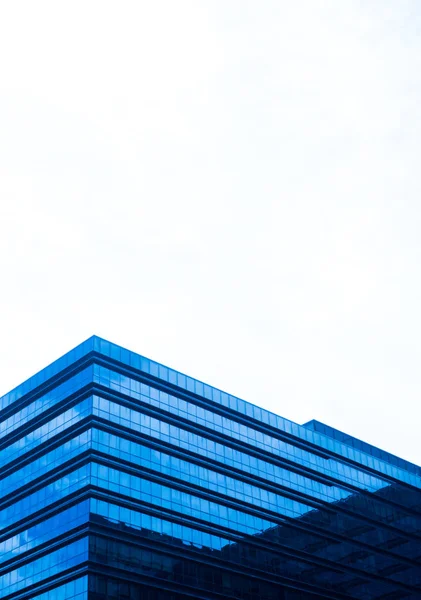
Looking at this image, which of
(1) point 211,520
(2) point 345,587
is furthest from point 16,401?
(2) point 345,587

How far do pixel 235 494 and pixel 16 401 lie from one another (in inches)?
1108

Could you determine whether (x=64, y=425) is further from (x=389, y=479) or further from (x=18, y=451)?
(x=389, y=479)

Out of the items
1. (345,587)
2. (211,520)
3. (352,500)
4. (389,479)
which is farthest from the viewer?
(389,479)

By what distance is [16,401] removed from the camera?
9794 cm

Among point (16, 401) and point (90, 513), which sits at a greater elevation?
point (16, 401)

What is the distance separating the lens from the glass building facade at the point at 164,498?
83.7 meters

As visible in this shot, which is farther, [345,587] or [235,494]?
[345,587]

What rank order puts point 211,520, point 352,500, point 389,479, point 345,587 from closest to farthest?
point 211,520 → point 345,587 → point 352,500 → point 389,479

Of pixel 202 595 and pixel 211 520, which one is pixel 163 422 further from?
pixel 202 595

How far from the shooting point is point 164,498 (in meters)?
89.8

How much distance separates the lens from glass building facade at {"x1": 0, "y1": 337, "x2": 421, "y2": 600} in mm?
83688

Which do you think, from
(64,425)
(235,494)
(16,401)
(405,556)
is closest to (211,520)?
(235,494)

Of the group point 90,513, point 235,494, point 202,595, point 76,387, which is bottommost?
point 202,595

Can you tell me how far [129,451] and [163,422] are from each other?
7.28 m
